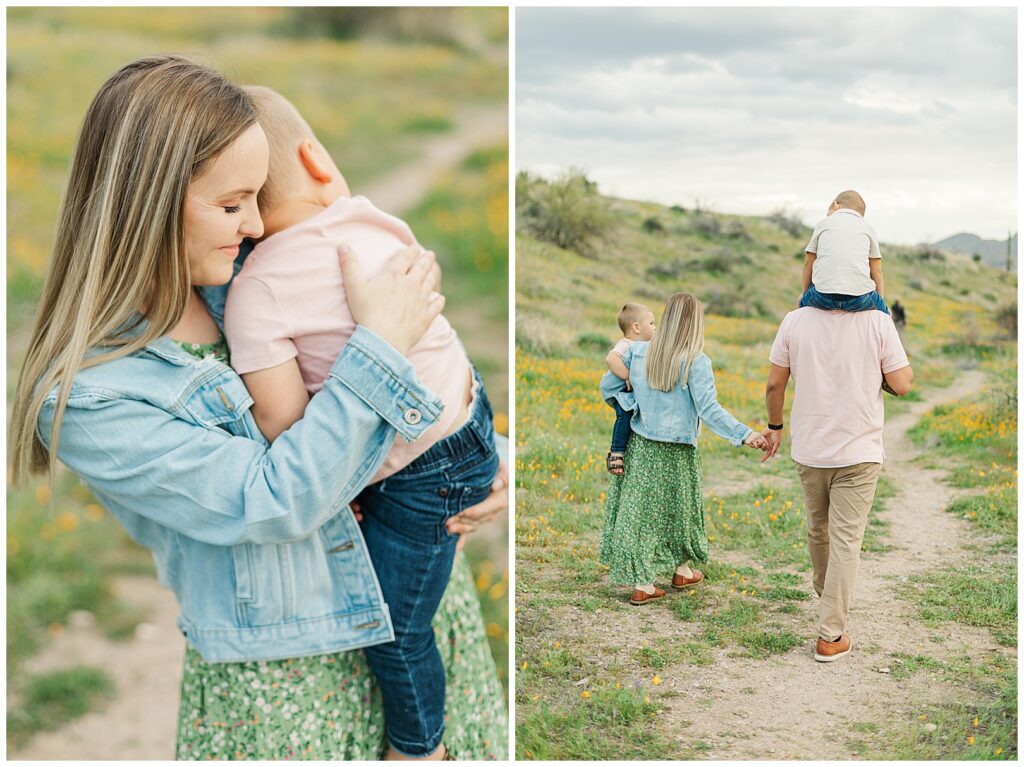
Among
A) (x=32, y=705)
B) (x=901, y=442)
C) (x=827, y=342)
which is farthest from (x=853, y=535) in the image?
(x=32, y=705)

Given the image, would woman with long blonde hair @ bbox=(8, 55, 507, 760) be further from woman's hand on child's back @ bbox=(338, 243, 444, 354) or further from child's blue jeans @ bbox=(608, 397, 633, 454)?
child's blue jeans @ bbox=(608, 397, 633, 454)

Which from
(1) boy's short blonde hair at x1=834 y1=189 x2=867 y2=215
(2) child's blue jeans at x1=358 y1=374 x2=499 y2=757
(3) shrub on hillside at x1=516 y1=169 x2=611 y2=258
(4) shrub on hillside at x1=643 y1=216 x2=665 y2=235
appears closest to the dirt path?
(3) shrub on hillside at x1=516 y1=169 x2=611 y2=258

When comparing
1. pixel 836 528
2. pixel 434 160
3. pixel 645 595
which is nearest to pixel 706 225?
pixel 836 528

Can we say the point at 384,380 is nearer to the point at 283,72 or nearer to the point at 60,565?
the point at 60,565

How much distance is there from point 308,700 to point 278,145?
3.87ft

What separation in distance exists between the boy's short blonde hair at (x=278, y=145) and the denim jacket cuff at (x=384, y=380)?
37 cm

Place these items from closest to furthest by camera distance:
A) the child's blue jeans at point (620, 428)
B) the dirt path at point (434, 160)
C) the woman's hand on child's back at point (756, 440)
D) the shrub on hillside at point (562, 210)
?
the woman's hand on child's back at point (756, 440)
the child's blue jeans at point (620, 428)
the shrub on hillside at point (562, 210)
the dirt path at point (434, 160)

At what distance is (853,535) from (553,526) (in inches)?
30.6

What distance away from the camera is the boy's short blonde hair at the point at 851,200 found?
8.05ft

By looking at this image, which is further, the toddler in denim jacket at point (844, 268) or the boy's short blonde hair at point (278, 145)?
the toddler in denim jacket at point (844, 268)

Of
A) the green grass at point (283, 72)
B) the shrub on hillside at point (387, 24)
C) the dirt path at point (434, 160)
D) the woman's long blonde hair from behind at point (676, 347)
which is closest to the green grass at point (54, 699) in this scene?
the woman's long blonde hair from behind at point (676, 347)

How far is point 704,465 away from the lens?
2551mm

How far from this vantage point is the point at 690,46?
8.64 ft

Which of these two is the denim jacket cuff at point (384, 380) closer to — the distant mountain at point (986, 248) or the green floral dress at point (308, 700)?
the green floral dress at point (308, 700)
